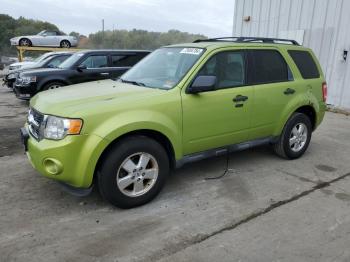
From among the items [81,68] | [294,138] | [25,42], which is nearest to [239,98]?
[294,138]

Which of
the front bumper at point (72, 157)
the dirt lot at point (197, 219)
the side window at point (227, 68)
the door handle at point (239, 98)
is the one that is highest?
the side window at point (227, 68)

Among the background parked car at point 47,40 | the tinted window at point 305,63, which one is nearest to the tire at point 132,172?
the tinted window at point 305,63

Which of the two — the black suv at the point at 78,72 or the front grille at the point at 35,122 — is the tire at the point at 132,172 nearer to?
the front grille at the point at 35,122

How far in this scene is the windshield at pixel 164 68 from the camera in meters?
4.19

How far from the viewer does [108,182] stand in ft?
11.5

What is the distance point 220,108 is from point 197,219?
141 cm

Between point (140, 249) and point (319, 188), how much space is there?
8.45ft

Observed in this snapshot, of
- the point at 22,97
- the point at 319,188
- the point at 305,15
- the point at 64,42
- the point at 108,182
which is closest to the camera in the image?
the point at 108,182

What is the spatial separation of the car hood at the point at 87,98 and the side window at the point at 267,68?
148 cm

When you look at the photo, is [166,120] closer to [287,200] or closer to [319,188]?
[287,200]

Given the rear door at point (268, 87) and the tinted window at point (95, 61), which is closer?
the rear door at point (268, 87)

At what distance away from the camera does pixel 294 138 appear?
540cm

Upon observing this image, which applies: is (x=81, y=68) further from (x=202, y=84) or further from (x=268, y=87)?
(x=202, y=84)

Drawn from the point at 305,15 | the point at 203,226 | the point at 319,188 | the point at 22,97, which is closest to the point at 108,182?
the point at 203,226
